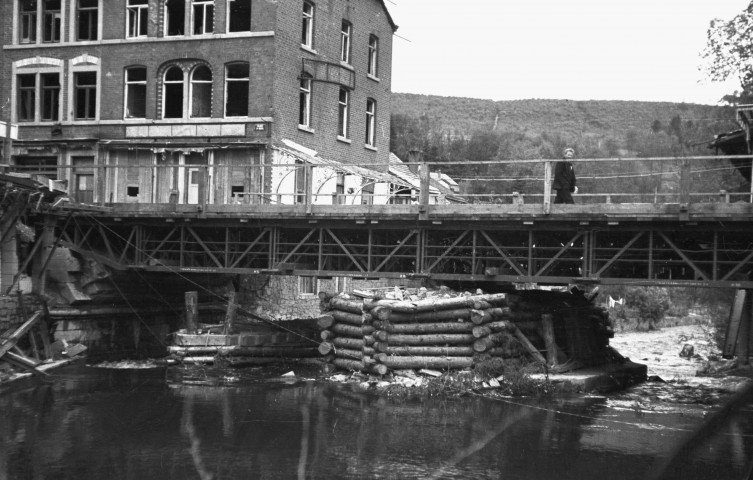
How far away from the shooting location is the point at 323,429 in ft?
56.5

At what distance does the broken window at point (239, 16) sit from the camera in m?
35.2

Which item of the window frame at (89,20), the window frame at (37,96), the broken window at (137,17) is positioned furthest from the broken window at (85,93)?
the broken window at (137,17)

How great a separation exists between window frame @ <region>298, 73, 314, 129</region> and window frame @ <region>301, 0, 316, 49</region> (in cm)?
144

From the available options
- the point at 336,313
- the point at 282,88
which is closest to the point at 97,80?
the point at 282,88

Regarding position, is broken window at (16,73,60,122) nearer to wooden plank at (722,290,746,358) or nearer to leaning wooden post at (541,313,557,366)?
leaning wooden post at (541,313,557,366)

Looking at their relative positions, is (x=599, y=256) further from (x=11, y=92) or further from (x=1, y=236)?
(x=11, y=92)

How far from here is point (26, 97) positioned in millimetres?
38125

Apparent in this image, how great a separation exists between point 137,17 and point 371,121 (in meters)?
12.1

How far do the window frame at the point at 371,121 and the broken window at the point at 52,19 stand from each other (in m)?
14.5

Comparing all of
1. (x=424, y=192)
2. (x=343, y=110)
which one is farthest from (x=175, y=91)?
(x=424, y=192)

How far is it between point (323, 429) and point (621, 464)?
19.3ft

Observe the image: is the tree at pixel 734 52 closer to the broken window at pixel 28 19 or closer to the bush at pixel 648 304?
the bush at pixel 648 304

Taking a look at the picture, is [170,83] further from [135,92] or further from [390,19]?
[390,19]

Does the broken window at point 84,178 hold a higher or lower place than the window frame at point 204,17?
lower
